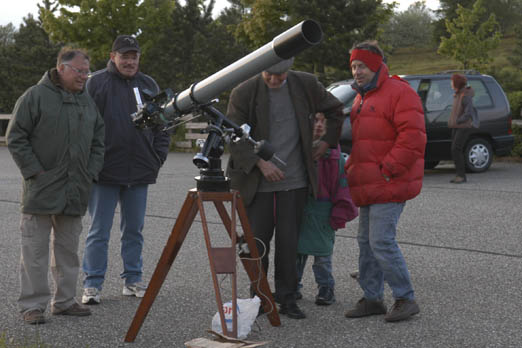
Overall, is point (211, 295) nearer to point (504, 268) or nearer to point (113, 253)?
point (113, 253)

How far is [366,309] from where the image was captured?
509cm

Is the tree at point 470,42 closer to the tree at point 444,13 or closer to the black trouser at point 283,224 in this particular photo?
the tree at point 444,13

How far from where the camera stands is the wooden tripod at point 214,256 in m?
4.14

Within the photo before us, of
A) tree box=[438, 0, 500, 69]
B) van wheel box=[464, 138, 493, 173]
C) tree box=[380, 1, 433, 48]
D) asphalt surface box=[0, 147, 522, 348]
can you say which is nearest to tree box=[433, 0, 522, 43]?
tree box=[380, 1, 433, 48]

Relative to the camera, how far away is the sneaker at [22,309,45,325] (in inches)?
190

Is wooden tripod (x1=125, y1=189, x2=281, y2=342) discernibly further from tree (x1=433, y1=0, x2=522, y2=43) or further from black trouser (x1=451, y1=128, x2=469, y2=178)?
tree (x1=433, y1=0, x2=522, y2=43)

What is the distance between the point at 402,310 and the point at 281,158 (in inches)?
50.9

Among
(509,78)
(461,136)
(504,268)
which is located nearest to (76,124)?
(504,268)

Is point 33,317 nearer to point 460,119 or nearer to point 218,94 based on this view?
point 218,94

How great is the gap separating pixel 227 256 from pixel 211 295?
151cm

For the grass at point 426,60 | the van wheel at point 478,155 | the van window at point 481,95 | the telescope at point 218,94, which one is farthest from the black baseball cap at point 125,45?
the grass at point 426,60

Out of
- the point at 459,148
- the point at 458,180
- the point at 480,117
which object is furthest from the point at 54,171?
the point at 480,117

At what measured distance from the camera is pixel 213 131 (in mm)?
4105

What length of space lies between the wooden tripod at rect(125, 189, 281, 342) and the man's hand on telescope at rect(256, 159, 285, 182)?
48 cm
